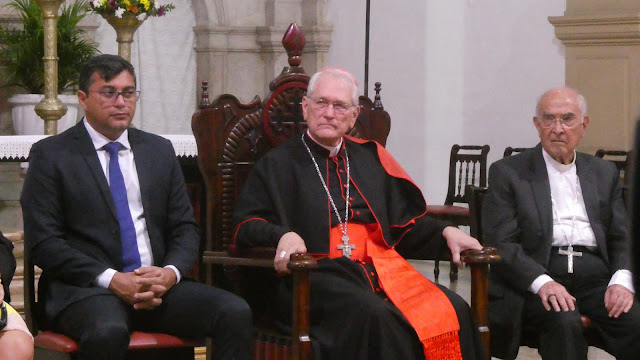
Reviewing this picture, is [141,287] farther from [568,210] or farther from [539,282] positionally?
[568,210]

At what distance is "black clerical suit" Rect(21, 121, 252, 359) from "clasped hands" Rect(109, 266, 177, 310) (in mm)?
35

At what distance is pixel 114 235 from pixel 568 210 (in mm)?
1828

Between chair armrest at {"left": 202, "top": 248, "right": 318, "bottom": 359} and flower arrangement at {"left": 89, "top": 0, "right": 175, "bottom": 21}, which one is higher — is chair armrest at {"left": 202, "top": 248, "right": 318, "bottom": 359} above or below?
below

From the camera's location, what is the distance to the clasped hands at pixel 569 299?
4113mm

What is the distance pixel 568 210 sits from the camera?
441 cm

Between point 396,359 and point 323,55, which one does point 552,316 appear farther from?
point 323,55

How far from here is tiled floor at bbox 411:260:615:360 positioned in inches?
230

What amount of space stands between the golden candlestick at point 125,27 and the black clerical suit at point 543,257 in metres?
3.03

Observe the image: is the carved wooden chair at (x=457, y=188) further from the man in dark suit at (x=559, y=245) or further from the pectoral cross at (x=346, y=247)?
the pectoral cross at (x=346, y=247)

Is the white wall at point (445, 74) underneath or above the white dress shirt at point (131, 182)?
above

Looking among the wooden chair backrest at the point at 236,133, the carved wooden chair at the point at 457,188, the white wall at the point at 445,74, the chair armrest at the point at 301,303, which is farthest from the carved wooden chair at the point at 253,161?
the white wall at the point at 445,74

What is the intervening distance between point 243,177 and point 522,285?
1.18 meters

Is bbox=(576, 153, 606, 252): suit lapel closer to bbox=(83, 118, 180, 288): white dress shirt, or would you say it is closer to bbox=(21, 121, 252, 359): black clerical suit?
bbox=(21, 121, 252, 359): black clerical suit

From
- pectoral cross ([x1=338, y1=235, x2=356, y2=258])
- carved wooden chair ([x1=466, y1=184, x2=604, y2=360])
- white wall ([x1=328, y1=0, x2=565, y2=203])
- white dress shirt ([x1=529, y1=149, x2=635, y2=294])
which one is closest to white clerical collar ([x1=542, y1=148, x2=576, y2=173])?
white dress shirt ([x1=529, y1=149, x2=635, y2=294])
